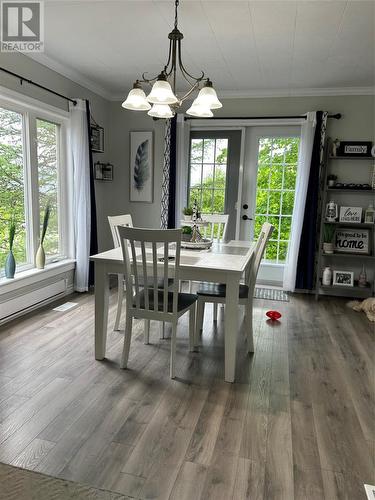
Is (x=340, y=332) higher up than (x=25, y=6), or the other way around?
(x=25, y=6)

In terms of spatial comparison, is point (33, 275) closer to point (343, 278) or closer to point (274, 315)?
point (274, 315)

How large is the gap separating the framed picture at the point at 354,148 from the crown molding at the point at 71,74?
3.07 meters

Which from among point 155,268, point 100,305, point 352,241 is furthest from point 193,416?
point 352,241

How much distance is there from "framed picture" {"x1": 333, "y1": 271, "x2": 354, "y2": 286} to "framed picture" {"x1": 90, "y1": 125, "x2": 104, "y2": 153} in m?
3.37

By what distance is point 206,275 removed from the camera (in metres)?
2.29

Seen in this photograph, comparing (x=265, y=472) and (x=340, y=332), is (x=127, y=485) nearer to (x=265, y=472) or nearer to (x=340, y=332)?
(x=265, y=472)

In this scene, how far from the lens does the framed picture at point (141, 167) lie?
15.9 feet

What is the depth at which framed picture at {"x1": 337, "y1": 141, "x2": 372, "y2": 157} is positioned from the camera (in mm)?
4160

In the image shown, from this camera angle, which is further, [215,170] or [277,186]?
[215,170]

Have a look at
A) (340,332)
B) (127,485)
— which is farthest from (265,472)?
(340,332)

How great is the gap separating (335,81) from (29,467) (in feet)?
14.4

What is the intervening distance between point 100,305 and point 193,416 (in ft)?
3.29

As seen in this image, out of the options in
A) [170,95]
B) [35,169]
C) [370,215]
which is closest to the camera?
[170,95]

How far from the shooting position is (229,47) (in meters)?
3.10
